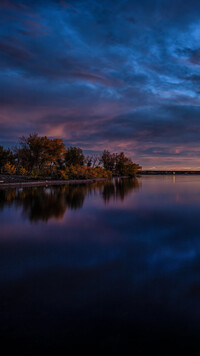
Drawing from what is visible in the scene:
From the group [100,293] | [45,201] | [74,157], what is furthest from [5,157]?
[100,293]

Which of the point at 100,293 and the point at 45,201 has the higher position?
the point at 45,201

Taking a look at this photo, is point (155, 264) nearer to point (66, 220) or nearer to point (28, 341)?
point (28, 341)

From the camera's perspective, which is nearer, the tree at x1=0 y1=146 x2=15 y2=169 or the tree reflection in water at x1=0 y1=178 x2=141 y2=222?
the tree reflection in water at x1=0 y1=178 x2=141 y2=222

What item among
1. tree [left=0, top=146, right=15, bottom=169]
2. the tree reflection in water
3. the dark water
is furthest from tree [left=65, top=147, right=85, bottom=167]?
the dark water

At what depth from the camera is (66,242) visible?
18.7 feet

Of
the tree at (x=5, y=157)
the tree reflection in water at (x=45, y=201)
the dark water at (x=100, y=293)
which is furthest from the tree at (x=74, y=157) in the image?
the dark water at (x=100, y=293)

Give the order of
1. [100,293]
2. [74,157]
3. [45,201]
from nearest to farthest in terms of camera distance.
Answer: [100,293]
[45,201]
[74,157]

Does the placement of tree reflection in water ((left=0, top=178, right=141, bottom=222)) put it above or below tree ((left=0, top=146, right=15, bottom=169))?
below

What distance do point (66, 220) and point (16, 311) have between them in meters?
5.72

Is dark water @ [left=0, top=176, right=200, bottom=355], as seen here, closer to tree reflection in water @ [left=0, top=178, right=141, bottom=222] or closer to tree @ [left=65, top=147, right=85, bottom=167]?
tree reflection in water @ [left=0, top=178, right=141, bottom=222]

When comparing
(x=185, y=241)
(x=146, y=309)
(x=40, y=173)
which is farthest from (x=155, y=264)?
(x=40, y=173)

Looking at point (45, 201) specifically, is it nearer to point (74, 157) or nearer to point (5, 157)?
point (74, 157)

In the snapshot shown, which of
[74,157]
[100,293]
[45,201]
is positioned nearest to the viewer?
[100,293]

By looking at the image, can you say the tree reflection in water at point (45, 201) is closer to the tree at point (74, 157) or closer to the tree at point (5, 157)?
the tree at point (74, 157)
